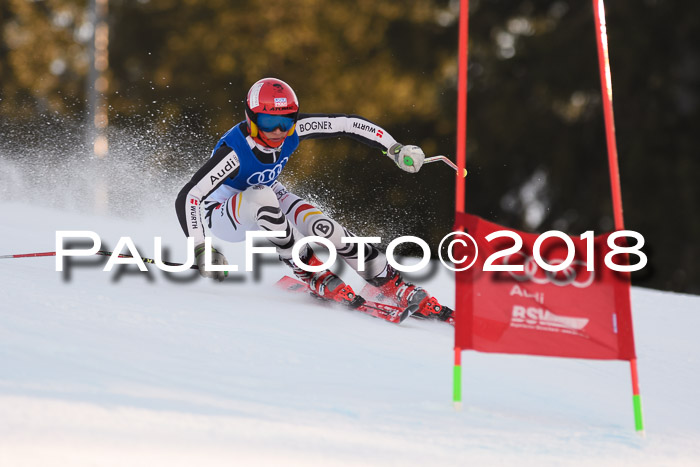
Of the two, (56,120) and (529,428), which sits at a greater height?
(56,120)

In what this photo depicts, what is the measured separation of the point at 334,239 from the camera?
238 inches

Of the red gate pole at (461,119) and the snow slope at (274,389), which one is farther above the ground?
the red gate pole at (461,119)

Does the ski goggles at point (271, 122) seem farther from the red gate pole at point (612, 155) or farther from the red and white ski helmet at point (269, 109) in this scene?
the red gate pole at point (612, 155)

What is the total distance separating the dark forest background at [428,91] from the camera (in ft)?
58.8

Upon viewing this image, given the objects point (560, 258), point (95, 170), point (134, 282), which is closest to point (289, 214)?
point (134, 282)

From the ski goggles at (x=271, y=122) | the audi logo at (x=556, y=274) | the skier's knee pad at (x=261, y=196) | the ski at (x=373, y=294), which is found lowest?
the ski at (x=373, y=294)

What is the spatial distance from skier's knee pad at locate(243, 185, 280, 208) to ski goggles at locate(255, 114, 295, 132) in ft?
1.25

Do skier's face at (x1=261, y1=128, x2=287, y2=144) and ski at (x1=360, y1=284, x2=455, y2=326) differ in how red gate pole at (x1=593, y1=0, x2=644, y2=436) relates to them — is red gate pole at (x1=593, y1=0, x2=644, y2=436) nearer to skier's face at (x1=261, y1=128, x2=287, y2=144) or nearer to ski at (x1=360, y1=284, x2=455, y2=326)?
A: skier's face at (x1=261, y1=128, x2=287, y2=144)

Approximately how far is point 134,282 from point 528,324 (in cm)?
296

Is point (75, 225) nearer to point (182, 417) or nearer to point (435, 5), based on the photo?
point (182, 417)

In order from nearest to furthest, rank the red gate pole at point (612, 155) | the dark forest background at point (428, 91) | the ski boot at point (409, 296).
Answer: the red gate pole at point (612, 155), the ski boot at point (409, 296), the dark forest background at point (428, 91)

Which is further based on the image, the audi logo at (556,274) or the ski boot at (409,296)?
the ski boot at (409,296)

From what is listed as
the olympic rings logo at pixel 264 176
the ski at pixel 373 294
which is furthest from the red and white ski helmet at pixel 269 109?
the ski at pixel 373 294

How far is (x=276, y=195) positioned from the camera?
6.33m
